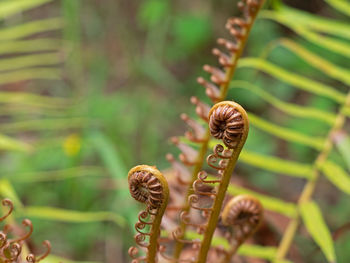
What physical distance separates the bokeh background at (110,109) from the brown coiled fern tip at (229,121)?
696mm

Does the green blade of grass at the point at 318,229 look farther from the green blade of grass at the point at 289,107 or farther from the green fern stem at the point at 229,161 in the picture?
the green fern stem at the point at 229,161

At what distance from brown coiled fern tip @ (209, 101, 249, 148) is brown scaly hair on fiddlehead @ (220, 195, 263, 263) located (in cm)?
22

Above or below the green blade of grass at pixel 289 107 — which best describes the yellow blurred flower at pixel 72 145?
below

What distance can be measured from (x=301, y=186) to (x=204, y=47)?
1.24m

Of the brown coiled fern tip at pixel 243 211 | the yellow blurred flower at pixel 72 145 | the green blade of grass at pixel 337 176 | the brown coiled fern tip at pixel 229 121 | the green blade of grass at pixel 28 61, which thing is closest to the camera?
the brown coiled fern tip at pixel 229 121

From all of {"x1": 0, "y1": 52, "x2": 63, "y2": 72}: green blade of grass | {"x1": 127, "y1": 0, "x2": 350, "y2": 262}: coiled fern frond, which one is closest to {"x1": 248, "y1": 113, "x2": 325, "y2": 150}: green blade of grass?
{"x1": 127, "y1": 0, "x2": 350, "y2": 262}: coiled fern frond

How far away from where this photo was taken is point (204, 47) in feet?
11.6

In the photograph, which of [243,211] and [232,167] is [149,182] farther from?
[243,211]

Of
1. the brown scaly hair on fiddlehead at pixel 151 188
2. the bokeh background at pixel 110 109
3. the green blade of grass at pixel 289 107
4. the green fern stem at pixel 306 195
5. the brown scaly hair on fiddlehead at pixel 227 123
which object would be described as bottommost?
the bokeh background at pixel 110 109

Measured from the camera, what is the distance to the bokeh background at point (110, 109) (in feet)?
6.17

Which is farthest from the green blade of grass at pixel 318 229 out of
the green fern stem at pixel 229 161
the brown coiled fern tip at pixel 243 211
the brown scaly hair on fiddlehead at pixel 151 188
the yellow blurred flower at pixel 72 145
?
the yellow blurred flower at pixel 72 145

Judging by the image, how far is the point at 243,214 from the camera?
90cm

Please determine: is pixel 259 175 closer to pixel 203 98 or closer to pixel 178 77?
pixel 203 98

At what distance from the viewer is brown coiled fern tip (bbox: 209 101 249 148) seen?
2.16 feet
